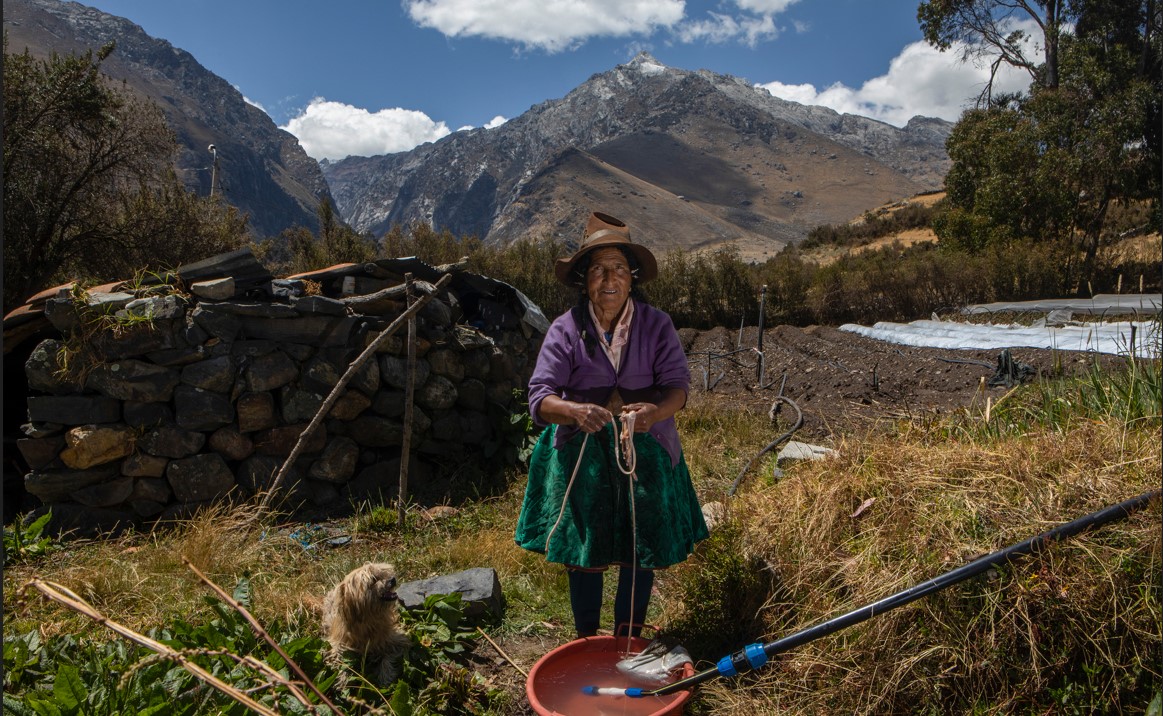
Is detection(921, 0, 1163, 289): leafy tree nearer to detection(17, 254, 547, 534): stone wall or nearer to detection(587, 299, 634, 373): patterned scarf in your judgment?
detection(17, 254, 547, 534): stone wall

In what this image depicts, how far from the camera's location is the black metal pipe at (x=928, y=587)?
1.99 metres

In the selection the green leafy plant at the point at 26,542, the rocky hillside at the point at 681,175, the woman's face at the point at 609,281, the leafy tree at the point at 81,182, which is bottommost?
the green leafy plant at the point at 26,542

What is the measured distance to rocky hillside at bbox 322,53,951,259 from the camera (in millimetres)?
86688

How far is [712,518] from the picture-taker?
379cm

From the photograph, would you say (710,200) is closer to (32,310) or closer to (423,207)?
(423,207)

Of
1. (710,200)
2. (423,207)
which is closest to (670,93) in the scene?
(423,207)

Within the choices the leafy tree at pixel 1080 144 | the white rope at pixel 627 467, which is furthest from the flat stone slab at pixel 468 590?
the leafy tree at pixel 1080 144

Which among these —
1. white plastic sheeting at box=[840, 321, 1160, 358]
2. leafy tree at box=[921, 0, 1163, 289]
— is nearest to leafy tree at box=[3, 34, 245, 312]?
white plastic sheeting at box=[840, 321, 1160, 358]

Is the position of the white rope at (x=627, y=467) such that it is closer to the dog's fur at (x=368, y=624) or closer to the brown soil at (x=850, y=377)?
the dog's fur at (x=368, y=624)

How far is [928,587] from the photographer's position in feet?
6.50

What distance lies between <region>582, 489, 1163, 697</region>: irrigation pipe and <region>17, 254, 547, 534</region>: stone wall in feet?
13.8

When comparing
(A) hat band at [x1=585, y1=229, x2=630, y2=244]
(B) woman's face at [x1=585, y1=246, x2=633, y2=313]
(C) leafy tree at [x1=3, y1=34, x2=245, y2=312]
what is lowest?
(B) woman's face at [x1=585, y1=246, x2=633, y2=313]

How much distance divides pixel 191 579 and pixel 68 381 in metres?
2.35

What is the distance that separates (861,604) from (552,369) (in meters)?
1.37
